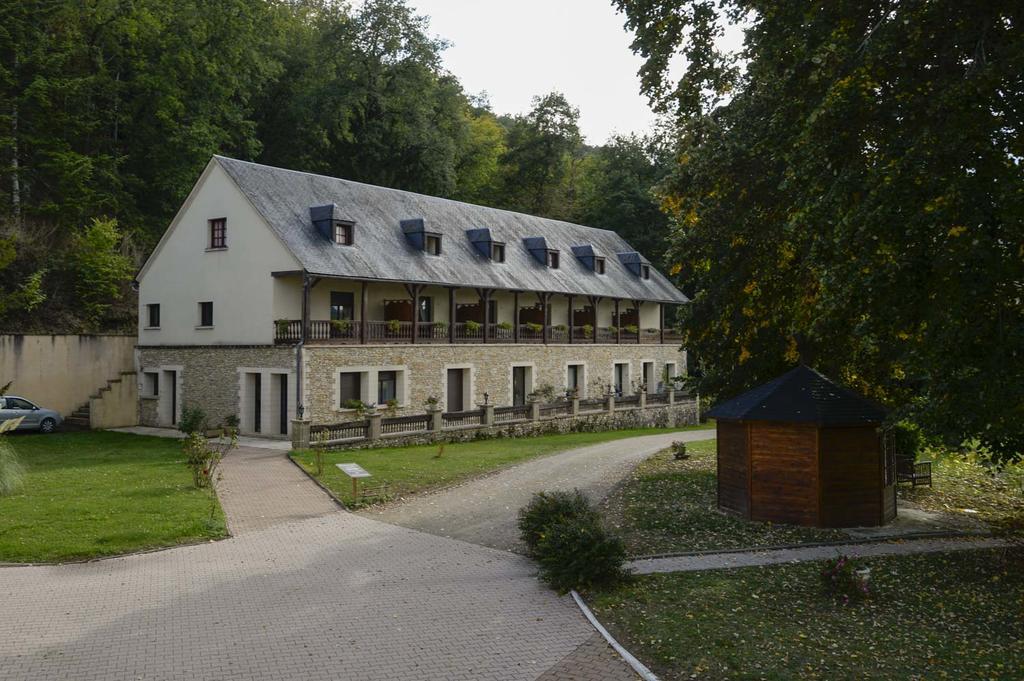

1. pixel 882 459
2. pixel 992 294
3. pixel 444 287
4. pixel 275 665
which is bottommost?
pixel 275 665

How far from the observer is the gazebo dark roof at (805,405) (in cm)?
1444

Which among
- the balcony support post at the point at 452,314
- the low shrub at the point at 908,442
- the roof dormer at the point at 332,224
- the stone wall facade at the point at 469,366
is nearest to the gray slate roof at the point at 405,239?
the roof dormer at the point at 332,224

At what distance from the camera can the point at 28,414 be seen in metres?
26.5

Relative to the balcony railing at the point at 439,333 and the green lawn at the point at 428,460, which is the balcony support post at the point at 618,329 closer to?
the balcony railing at the point at 439,333

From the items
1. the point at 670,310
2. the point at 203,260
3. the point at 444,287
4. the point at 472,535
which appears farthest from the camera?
the point at 670,310

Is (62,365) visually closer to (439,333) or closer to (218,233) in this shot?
(218,233)

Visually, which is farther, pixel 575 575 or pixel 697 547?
pixel 697 547

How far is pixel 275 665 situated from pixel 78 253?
3012cm

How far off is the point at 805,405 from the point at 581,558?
20.8 feet

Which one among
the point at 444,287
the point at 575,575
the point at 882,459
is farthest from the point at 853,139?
the point at 444,287

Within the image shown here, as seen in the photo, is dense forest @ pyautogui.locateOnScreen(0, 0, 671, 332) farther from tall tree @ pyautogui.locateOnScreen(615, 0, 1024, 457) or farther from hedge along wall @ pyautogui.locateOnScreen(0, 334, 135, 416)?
tall tree @ pyautogui.locateOnScreen(615, 0, 1024, 457)

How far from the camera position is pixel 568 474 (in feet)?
68.2

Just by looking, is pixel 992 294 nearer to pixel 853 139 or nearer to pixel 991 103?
pixel 991 103

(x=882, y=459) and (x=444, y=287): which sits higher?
(x=444, y=287)
